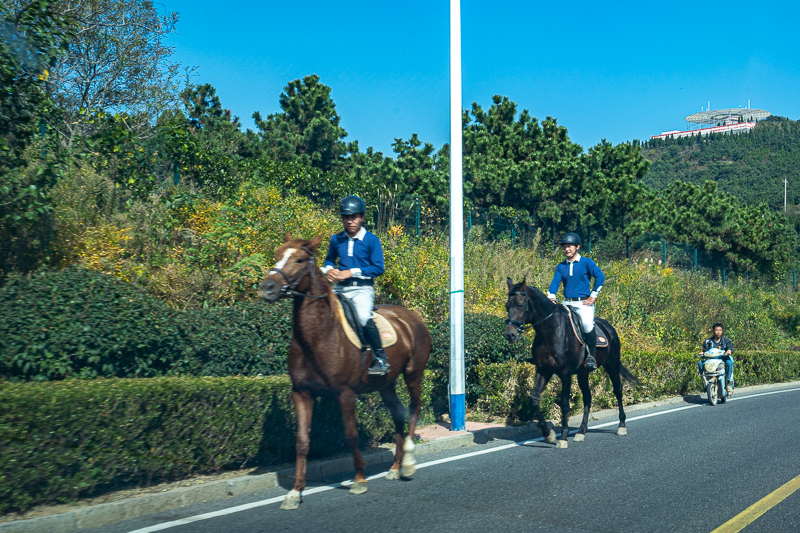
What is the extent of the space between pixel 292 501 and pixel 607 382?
30.3 feet

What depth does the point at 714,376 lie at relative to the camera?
16.0m

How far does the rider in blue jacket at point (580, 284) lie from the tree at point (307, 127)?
64.1 ft

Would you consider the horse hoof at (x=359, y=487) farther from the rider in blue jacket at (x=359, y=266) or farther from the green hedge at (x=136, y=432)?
the green hedge at (x=136, y=432)

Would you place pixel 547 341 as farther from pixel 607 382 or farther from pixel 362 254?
pixel 607 382

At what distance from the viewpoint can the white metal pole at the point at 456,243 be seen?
10203 millimetres

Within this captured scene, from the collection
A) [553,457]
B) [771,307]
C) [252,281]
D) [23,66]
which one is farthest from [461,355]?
[771,307]

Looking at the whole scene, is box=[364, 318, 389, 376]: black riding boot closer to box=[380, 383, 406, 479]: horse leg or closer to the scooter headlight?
box=[380, 383, 406, 479]: horse leg

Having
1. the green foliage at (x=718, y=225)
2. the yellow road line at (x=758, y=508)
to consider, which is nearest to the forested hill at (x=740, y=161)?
the green foliage at (x=718, y=225)

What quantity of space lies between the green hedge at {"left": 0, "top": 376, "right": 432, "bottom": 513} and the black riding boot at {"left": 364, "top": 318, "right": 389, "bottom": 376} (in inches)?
46.3

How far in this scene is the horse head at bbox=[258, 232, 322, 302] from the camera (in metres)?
6.09

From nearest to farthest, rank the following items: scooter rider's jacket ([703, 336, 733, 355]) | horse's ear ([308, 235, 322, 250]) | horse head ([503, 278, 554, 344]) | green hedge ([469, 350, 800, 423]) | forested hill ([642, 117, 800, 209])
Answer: horse's ear ([308, 235, 322, 250]) < horse head ([503, 278, 554, 344]) < green hedge ([469, 350, 800, 423]) < scooter rider's jacket ([703, 336, 733, 355]) < forested hill ([642, 117, 800, 209])

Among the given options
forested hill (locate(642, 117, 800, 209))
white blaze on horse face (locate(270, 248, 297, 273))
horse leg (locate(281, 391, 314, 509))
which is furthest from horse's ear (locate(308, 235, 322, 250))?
forested hill (locate(642, 117, 800, 209))

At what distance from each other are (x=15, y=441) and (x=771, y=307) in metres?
37.9

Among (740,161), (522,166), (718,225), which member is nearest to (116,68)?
(522,166)
